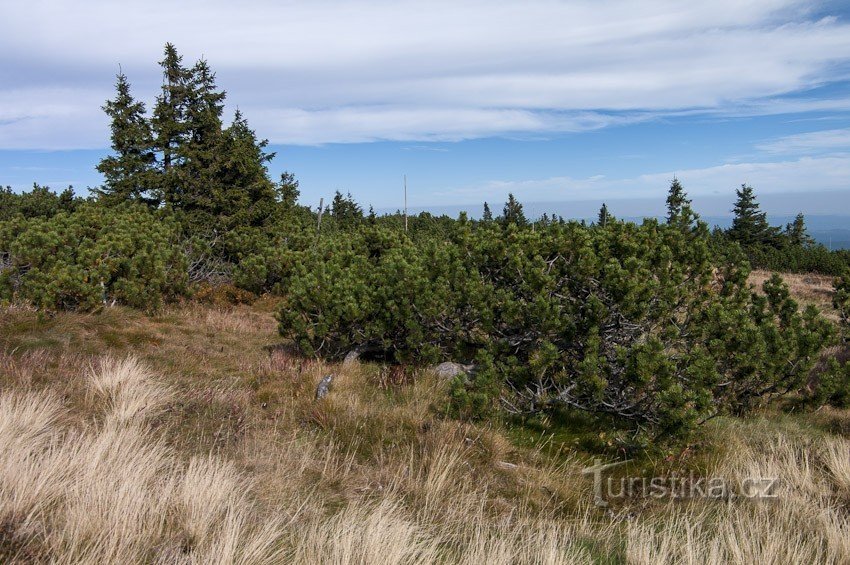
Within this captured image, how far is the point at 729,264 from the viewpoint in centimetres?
749

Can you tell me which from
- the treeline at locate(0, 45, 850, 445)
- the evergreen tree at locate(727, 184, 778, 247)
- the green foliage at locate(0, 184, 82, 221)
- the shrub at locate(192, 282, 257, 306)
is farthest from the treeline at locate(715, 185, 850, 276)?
the green foliage at locate(0, 184, 82, 221)

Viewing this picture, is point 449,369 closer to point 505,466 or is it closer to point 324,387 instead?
point 324,387

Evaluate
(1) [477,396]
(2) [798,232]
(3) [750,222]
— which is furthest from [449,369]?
(2) [798,232]

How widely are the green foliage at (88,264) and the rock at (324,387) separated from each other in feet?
18.6

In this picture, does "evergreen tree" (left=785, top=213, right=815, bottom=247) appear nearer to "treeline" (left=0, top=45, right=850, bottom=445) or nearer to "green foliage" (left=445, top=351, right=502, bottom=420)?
"treeline" (left=0, top=45, right=850, bottom=445)

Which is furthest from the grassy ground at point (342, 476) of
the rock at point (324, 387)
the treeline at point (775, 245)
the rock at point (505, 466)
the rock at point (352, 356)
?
the treeline at point (775, 245)

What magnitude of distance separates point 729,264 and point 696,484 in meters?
3.83

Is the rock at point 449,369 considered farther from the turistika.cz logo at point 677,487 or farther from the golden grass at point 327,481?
the turistika.cz logo at point 677,487

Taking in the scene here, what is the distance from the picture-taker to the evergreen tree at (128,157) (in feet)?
56.1

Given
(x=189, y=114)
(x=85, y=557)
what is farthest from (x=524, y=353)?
(x=189, y=114)

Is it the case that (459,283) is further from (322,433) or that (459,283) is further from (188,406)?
(188,406)

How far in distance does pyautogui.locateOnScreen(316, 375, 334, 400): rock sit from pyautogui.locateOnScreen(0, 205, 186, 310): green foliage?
5.67 m

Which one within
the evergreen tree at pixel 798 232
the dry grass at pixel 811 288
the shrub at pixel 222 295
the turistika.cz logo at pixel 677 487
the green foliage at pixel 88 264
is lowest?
the turistika.cz logo at pixel 677 487

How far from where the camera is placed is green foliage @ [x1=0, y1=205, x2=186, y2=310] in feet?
32.1
